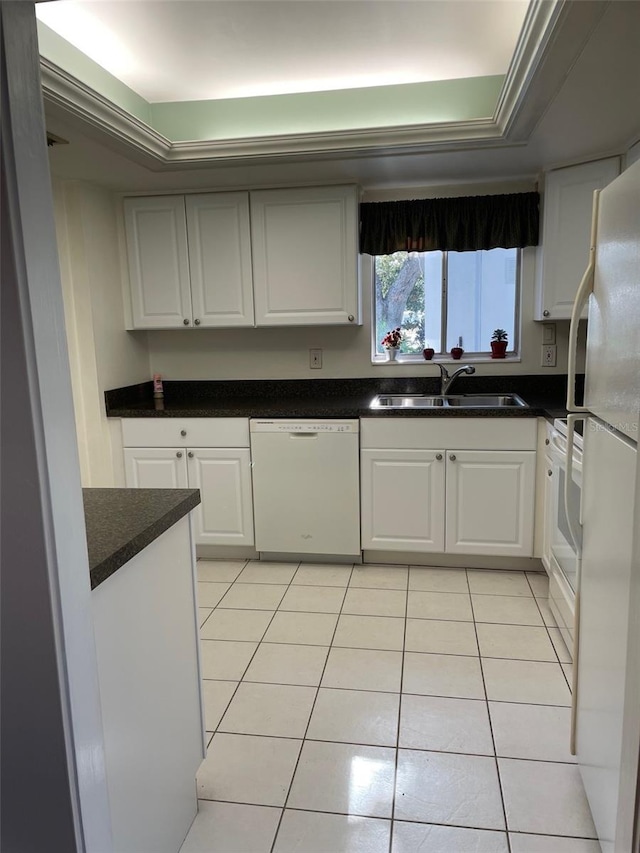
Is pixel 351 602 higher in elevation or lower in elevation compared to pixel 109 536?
lower

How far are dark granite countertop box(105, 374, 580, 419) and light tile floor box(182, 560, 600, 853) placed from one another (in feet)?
2.96

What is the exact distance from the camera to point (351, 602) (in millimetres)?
2797

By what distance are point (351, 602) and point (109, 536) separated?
1793 millimetres

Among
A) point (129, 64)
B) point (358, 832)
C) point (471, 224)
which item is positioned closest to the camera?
point (358, 832)

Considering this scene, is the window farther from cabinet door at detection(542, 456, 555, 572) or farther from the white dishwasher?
cabinet door at detection(542, 456, 555, 572)

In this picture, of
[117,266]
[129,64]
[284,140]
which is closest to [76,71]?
[129,64]

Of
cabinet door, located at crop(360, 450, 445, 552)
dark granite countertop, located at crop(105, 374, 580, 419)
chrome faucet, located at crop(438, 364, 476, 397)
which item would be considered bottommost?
cabinet door, located at crop(360, 450, 445, 552)

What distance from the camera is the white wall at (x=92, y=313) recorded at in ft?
10.1

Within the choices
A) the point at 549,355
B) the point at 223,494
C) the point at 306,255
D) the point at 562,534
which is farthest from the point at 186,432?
the point at 549,355

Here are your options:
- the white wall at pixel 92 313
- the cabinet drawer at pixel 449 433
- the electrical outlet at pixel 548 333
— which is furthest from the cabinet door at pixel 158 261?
the electrical outlet at pixel 548 333

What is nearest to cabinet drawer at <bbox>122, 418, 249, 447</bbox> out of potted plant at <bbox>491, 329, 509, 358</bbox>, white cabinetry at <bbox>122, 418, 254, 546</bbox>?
white cabinetry at <bbox>122, 418, 254, 546</bbox>

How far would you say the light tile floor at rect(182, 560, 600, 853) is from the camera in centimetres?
153

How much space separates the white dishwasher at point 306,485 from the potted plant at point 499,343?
1.04 m

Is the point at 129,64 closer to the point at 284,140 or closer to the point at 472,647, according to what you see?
the point at 284,140
